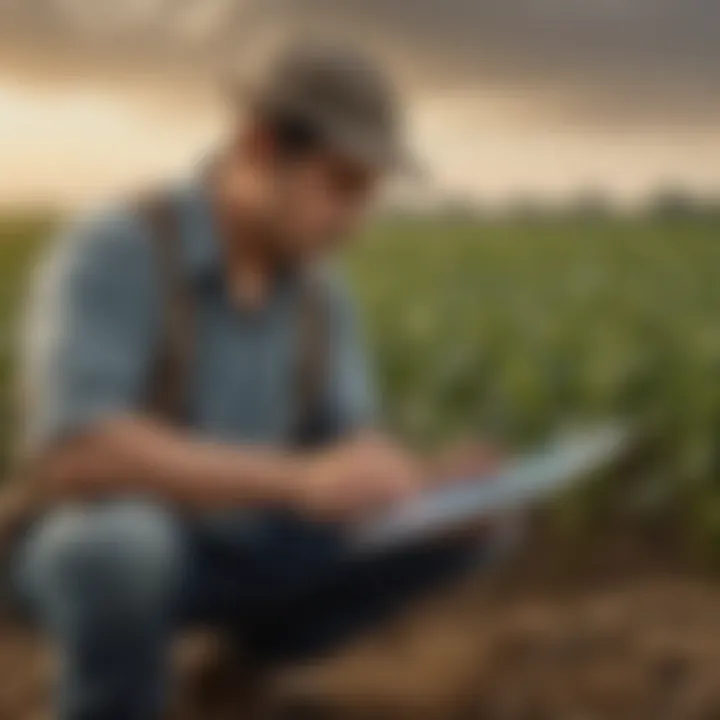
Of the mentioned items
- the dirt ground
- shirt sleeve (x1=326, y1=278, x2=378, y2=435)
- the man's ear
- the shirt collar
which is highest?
the man's ear

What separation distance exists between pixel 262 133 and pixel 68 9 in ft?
0.52

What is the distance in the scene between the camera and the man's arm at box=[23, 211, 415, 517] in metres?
1.10

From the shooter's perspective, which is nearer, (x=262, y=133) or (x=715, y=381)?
(x=262, y=133)

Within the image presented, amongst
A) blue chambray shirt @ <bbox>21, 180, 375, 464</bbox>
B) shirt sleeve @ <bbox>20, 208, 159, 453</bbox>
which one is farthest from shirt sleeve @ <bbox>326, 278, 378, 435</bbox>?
shirt sleeve @ <bbox>20, 208, 159, 453</bbox>

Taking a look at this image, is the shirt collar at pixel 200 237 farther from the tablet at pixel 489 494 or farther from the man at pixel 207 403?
the tablet at pixel 489 494

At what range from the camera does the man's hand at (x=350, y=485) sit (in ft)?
3.75

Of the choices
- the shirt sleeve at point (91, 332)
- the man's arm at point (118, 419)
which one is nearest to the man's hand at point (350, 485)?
the man's arm at point (118, 419)

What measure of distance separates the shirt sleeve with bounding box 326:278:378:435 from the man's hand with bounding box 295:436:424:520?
0.02m

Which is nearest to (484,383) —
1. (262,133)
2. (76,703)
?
(262,133)

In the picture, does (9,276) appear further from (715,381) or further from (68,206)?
(715,381)

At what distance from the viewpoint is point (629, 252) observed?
124 centimetres

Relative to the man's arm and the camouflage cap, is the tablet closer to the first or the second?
the man's arm

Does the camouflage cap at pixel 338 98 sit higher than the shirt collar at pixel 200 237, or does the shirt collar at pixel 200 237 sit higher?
Result: the camouflage cap at pixel 338 98

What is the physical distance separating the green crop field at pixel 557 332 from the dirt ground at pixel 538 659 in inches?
2.4
